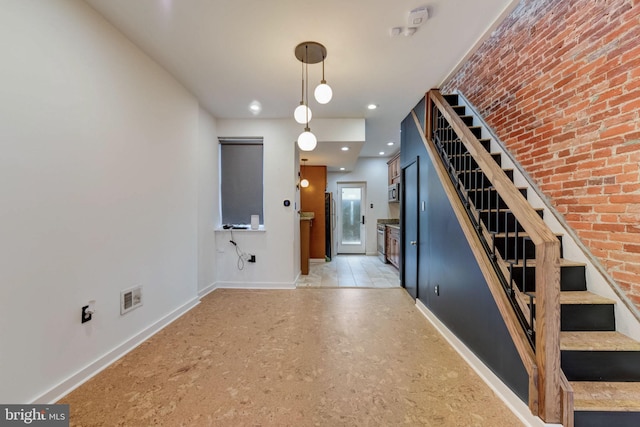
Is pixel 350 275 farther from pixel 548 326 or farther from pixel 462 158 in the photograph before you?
pixel 548 326

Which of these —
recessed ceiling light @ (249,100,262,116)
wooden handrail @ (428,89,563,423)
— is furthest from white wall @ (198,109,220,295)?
wooden handrail @ (428,89,563,423)

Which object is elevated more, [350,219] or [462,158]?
[462,158]

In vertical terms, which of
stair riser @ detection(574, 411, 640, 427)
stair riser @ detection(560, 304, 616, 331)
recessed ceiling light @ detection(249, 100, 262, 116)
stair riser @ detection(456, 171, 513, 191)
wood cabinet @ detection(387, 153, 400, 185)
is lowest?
stair riser @ detection(574, 411, 640, 427)

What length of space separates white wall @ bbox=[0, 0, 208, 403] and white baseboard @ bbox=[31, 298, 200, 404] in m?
0.02

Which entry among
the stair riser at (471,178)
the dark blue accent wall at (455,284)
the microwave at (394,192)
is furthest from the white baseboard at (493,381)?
the microwave at (394,192)

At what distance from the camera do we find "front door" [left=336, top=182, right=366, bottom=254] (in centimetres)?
744

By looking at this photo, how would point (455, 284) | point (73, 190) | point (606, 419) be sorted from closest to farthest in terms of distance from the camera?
point (606, 419) → point (73, 190) → point (455, 284)

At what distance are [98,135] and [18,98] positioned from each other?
515 mm

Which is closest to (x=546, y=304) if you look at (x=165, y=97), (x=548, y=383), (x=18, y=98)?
(x=548, y=383)

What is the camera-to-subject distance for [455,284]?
94.2 inches

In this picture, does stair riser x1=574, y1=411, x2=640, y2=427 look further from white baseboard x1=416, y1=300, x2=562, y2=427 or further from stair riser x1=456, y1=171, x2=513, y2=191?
stair riser x1=456, y1=171, x2=513, y2=191

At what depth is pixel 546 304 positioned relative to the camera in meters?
1.34

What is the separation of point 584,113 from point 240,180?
4.10 m

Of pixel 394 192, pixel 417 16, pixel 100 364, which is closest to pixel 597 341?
pixel 417 16
